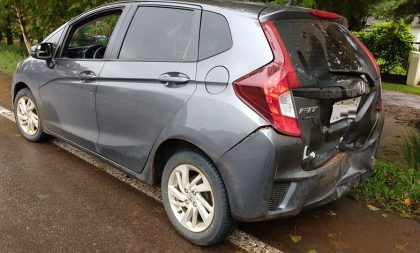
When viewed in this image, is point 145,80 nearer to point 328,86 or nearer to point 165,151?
point 165,151

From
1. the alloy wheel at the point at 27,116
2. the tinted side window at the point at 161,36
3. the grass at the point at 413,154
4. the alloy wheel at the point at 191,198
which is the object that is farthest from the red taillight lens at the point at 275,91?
the alloy wheel at the point at 27,116

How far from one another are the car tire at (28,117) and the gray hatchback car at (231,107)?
1.42m

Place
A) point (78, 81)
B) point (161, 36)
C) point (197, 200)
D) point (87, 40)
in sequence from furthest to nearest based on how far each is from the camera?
point (87, 40) → point (78, 81) → point (161, 36) → point (197, 200)

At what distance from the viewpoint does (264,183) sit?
8.91 feet

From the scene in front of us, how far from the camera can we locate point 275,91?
268 cm

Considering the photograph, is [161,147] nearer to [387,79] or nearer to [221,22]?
[221,22]

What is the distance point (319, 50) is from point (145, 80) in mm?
1319

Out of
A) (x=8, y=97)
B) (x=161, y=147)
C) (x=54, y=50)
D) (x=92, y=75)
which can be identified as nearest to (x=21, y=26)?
(x=8, y=97)

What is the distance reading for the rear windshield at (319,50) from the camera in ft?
9.35

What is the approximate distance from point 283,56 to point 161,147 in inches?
46.9

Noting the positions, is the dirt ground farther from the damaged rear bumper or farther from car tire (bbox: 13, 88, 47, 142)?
car tire (bbox: 13, 88, 47, 142)

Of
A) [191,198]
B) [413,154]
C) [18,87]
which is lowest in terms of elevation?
[413,154]

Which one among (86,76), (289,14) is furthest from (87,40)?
(289,14)

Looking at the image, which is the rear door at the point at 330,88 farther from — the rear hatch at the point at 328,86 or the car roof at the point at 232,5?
the car roof at the point at 232,5
